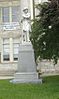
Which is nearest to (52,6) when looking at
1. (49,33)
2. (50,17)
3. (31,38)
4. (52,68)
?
(50,17)

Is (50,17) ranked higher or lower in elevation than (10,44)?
higher

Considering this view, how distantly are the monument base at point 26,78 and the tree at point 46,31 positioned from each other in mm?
1145

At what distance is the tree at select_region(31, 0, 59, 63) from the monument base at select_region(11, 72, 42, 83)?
1.14 metres

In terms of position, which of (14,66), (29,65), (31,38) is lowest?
(14,66)

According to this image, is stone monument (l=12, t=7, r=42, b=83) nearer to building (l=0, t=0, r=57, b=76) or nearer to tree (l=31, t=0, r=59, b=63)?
tree (l=31, t=0, r=59, b=63)

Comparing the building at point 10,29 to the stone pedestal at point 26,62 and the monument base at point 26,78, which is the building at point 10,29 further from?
the monument base at point 26,78

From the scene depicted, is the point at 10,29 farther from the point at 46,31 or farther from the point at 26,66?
the point at 46,31

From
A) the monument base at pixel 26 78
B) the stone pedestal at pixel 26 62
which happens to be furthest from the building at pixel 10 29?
the monument base at pixel 26 78

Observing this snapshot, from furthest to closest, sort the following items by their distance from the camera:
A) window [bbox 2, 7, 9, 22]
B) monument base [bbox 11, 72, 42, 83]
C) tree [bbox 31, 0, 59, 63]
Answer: window [bbox 2, 7, 9, 22] < monument base [bbox 11, 72, 42, 83] < tree [bbox 31, 0, 59, 63]

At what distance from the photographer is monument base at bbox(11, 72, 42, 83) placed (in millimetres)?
21847

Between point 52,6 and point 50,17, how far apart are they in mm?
476

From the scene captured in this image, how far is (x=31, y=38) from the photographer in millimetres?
22359

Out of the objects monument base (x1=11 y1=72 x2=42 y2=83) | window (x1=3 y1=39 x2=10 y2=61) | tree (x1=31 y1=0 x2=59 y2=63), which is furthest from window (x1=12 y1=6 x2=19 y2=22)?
monument base (x1=11 y1=72 x2=42 y2=83)

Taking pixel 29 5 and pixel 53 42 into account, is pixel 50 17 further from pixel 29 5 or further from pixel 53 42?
pixel 29 5
